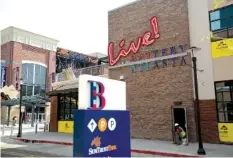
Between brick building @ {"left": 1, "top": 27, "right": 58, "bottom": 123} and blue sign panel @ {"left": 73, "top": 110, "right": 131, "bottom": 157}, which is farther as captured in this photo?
brick building @ {"left": 1, "top": 27, "right": 58, "bottom": 123}

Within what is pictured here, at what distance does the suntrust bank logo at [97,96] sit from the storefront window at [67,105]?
20074mm

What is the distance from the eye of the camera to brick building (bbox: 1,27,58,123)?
49344mm

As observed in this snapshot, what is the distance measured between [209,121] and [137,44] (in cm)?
774

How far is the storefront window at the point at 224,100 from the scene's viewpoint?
1639cm

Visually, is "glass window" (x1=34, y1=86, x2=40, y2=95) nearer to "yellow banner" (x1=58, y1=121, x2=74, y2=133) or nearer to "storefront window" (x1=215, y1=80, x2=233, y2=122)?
"yellow banner" (x1=58, y1=121, x2=74, y2=133)

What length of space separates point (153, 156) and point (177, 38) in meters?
8.72

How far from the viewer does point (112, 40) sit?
916 inches

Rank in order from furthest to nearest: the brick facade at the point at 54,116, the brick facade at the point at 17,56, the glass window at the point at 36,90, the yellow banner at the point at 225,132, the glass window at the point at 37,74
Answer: the glass window at the point at 37,74 → the glass window at the point at 36,90 → the brick facade at the point at 17,56 → the brick facade at the point at 54,116 → the yellow banner at the point at 225,132

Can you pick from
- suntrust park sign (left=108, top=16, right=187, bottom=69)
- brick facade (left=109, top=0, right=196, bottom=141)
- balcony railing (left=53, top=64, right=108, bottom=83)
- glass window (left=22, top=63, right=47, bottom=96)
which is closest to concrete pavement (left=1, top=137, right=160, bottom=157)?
brick facade (left=109, top=0, right=196, bottom=141)

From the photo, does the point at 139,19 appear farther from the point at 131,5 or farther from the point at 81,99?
the point at 81,99

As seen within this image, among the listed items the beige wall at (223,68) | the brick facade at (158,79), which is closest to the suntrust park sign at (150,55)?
the brick facade at (158,79)

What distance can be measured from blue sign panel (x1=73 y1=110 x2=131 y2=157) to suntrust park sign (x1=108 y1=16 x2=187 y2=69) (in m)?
12.1

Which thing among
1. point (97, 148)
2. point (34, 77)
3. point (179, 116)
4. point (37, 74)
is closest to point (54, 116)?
point (179, 116)

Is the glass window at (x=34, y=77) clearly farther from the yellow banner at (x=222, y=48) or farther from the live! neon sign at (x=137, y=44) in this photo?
the yellow banner at (x=222, y=48)
